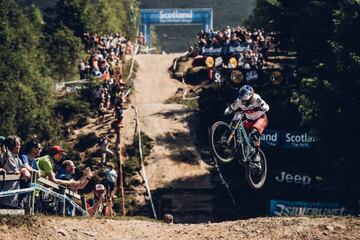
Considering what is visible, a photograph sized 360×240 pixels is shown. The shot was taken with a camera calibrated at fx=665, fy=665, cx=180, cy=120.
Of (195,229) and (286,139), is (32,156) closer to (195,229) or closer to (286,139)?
(195,229)

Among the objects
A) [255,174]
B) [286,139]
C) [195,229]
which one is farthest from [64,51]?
[255,174]

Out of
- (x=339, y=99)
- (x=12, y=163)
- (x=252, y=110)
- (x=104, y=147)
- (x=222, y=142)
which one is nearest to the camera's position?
(x=12, y=163)

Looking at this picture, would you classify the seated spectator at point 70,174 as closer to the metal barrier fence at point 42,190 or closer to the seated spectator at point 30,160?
the metal barrier fence at point 42,190

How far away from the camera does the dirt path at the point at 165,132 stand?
114ft

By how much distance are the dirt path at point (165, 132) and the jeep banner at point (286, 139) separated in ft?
13.5

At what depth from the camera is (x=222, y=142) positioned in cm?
1548

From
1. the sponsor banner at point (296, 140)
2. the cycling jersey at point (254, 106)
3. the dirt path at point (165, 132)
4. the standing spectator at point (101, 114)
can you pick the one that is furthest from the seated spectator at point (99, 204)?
the standing spectator at point (101, 114)

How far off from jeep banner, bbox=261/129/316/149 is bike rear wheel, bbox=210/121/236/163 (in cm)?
1588

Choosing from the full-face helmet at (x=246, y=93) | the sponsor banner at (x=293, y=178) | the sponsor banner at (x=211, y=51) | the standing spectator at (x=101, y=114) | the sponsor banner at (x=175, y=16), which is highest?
the sponsor banner at (x=175, y=16)

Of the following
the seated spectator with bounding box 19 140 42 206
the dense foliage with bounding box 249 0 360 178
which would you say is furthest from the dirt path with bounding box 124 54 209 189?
the seated spectator with bounding box 19 140 42 206

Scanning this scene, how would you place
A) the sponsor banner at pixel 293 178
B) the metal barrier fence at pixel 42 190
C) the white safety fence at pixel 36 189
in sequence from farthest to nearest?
the sponsor banner at pixel 293 178 → the metal barrier fence at pixel 42 190 → the white safety fence at pixel 36 189

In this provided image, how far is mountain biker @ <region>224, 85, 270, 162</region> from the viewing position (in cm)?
1519

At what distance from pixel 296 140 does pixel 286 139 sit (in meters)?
0.57

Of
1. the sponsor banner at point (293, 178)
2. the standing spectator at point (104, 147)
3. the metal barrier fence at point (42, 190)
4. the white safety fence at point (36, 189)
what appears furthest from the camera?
the standing spectator at point (104, 147)
